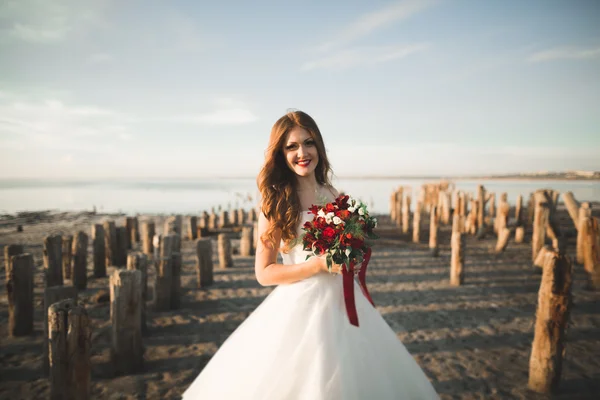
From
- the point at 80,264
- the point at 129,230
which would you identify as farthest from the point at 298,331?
the point at 129,230

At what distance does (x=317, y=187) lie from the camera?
9.66 ft

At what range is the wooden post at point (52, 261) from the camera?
7.19 m

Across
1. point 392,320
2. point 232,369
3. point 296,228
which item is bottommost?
point 392,320

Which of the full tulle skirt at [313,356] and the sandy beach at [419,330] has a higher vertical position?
the full tulle skirt at [313,356]

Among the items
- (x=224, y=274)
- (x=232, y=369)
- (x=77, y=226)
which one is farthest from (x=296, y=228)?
(x=77, y=226)

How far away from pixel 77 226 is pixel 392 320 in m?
20.9

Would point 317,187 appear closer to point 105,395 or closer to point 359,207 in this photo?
point 359,207

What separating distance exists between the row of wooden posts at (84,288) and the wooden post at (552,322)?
513cm

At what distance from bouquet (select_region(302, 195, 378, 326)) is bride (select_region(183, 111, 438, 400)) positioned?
0.39 ft

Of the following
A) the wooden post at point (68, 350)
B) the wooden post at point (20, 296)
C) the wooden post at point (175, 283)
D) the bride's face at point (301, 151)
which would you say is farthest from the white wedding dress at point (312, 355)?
the wooden post at point (20, 296)

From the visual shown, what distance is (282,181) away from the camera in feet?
9.43

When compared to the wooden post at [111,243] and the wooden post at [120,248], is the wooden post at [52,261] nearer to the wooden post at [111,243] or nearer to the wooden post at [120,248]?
the wooden post at [111,243]

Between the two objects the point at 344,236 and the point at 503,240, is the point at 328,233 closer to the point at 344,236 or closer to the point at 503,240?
the point at 344,236

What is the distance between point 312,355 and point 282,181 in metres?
1.40
